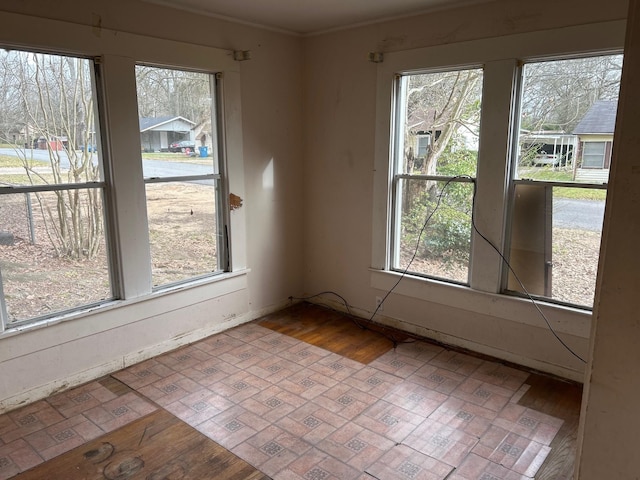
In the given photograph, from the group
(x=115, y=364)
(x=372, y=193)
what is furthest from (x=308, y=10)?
(x=115, y=364)

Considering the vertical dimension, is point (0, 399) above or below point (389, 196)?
below

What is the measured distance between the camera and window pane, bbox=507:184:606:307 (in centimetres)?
303

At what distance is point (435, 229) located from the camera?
147 inches

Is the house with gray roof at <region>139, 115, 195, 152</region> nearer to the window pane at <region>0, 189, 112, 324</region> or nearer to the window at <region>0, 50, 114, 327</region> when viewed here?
the window at <region>0, 50, 114, 327</region>

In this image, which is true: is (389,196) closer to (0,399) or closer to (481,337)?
(481,337)

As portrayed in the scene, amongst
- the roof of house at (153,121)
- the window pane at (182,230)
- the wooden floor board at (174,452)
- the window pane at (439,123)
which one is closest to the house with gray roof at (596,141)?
the window pane at (439,123)

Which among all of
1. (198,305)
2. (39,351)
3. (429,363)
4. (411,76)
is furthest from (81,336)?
(411,76)

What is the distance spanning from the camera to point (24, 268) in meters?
2.86

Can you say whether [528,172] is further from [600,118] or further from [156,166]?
[156,166]

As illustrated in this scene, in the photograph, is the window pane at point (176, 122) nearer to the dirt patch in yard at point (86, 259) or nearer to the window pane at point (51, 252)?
the dirt patch in yard at point (86, 259)

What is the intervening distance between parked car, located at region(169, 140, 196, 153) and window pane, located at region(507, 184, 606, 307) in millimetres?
2414

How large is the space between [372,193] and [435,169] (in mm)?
581

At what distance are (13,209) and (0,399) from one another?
44.6 inches

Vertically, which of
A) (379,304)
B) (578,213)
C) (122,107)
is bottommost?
(379,304)
